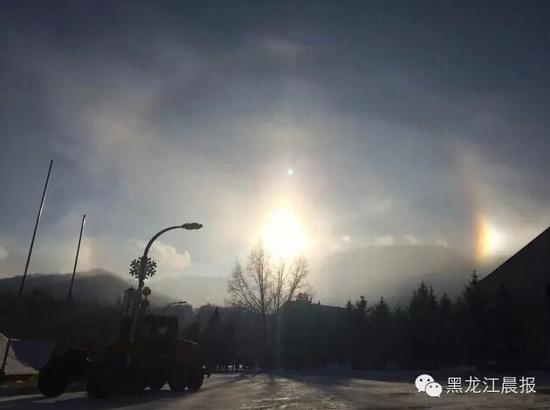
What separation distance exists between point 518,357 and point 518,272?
8.42m

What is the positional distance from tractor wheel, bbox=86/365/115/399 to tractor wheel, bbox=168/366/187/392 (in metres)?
4.91

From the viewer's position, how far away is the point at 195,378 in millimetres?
22375

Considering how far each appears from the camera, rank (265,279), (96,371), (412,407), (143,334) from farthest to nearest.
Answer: (265,279)
(143,334)
(96,371)
(412,407)

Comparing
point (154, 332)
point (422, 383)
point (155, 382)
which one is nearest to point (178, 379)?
point (155, 382)

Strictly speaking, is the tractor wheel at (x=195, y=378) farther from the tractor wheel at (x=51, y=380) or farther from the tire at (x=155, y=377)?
the tractor wheel at (x=51, y=380)

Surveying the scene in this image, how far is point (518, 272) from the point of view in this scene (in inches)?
1833

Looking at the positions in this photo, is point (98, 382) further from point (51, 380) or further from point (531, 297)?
point (531, 297)

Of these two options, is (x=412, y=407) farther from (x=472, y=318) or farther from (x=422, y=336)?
(x=422, y=336)

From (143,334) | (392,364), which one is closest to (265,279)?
(392,364)

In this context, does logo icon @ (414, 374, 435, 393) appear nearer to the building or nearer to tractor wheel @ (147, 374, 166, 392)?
tractor wheel @ (147, 374, 166, 392)

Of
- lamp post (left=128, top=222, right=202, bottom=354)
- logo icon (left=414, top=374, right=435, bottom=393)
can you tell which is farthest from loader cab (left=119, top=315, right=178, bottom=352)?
logo icon (left=414, top=374, right=435, bottom=393)

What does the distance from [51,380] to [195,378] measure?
7275 millimetres

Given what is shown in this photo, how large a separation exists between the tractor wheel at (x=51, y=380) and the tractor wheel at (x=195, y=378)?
6545 millimetres

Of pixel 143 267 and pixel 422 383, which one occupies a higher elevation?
pixel 143 267
